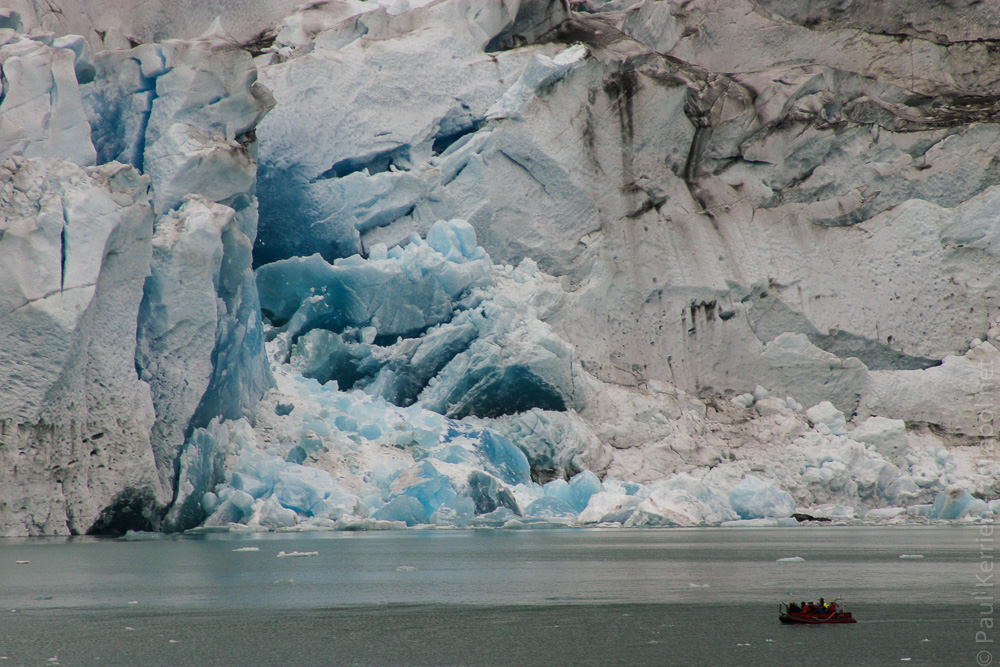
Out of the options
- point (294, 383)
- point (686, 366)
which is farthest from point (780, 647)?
point (686, 366)

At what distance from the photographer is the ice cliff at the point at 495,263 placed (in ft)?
51.9

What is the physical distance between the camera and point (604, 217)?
2412 centimetres

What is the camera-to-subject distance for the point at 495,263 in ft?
76.3

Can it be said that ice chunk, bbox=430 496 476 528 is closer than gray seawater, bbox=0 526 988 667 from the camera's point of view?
No

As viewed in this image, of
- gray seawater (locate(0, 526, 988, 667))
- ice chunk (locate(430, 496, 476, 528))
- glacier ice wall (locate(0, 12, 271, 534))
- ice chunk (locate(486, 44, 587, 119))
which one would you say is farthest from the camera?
ice chunk (locate(486, 44, 587, 119))

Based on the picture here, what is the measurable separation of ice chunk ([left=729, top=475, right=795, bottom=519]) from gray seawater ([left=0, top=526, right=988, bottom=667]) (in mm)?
3457

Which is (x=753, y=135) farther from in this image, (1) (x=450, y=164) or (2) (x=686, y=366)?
(1) (x=450, y=164)

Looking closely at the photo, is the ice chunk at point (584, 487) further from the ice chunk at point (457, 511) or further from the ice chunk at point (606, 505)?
the ice chunk at point (457, 511)

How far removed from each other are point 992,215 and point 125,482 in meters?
18.1

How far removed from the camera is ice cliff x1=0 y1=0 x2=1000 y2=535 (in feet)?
51.9

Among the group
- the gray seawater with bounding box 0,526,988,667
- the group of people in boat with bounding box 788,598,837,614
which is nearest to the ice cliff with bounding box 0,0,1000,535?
the gray seawater with bounding box 0,526,988,667

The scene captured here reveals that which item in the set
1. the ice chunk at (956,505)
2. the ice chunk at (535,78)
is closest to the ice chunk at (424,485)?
the ice chunk at (535,78)

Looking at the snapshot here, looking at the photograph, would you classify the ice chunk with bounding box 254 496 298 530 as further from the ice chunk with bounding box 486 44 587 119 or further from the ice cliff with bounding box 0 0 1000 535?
the ice chunk with bounding box 486 44 587 119

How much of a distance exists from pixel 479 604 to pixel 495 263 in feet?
46.1
